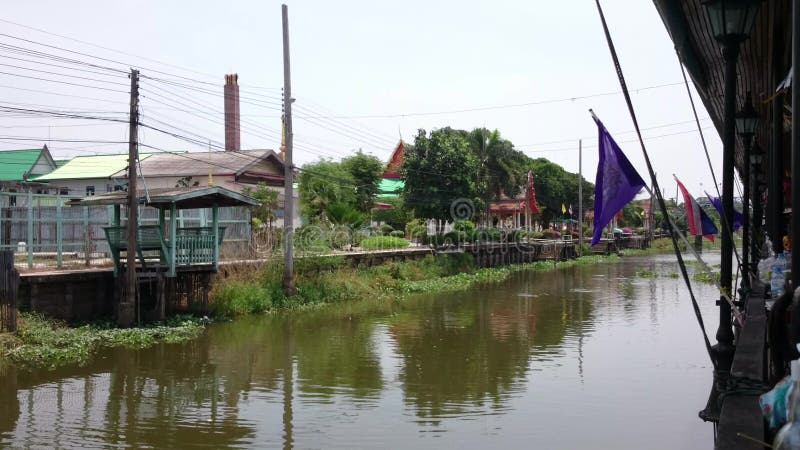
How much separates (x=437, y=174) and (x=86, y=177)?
57.8ft

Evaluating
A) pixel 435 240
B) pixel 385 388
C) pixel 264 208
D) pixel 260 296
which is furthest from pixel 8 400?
pixel 435 240

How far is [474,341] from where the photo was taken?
16.9m

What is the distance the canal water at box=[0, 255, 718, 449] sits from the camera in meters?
9.45

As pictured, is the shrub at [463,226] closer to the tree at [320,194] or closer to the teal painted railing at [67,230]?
the tree at [320,194]

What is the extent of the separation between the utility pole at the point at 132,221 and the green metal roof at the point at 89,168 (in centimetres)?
1928

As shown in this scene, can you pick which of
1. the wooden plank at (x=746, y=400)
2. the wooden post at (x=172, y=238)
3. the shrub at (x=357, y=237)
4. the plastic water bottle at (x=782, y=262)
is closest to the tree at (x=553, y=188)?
the shrub at (x=357, y=237)

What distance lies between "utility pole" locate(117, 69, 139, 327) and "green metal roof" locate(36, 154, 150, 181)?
63.2 ft

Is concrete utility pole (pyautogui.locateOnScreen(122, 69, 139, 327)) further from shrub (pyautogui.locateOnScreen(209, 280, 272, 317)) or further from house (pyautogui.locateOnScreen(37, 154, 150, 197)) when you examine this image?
house (pyautogui.locateOnScreen(37, 154, 150, 197))

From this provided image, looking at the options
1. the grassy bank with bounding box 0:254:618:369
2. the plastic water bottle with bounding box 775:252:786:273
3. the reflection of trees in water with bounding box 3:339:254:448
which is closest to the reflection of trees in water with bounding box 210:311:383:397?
the reflection of trees in water with bounding box 3:339:254:448

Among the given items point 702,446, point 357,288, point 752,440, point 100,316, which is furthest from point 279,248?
point 752,440

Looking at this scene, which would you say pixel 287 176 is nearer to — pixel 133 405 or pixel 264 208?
pixel 264 208

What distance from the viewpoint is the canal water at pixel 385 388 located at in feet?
31.0

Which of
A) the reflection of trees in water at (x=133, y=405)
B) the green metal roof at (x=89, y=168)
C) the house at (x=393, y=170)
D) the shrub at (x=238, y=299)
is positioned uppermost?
the house at (x=393, y=170)

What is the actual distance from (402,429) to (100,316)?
10.7m
